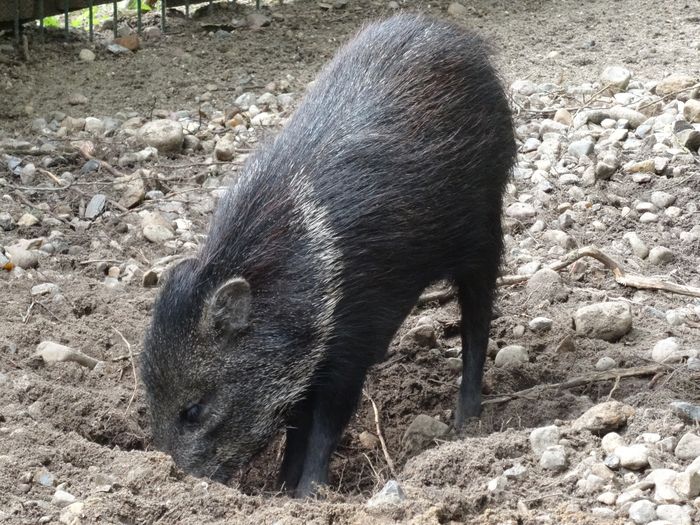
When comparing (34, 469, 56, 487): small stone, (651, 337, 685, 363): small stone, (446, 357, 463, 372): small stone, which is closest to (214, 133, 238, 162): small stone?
(446, 357, 463, 372): small stone

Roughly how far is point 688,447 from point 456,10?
7599mm

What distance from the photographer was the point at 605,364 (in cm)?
555

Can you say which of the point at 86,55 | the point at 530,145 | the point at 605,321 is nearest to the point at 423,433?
the point at 605,321

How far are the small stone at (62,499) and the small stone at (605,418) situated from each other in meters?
2.05

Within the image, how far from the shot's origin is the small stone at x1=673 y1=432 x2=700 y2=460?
4.05 meters

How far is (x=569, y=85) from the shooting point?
9.41 meters

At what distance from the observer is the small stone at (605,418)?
14.6ft

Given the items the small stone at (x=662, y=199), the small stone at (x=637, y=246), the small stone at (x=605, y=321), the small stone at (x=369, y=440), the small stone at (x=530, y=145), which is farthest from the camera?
the small stone at (x=530, y=145)

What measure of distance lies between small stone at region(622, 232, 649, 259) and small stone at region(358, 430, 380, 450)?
7.91ft

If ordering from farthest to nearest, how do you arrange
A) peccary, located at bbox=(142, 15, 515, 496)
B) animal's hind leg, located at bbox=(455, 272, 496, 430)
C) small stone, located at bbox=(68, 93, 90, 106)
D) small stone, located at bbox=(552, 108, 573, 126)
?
1. small stone, located at bbox=(68, 93, 90, 106)
2. small stone, located at bbox=(552, 108, 573, 126)
3. animal's hind leg, located at bbox=(455, 272, 496, 430)
4. peccary, located at bbox=(142, 15, 515, 496)

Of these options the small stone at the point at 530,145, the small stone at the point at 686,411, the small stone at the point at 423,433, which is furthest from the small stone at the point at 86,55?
the small stone at the point at 686,411

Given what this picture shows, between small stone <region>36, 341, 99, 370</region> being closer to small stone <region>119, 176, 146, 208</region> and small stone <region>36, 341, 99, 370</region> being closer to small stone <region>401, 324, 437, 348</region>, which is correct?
small stone <region>401, 324, 437, 348</region>

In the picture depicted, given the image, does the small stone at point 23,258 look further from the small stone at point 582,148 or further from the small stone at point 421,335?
the small stone at point 582,148

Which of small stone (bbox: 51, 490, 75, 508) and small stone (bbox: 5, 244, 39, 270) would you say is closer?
small stone (bbox: 51, 490, 75, 508)
